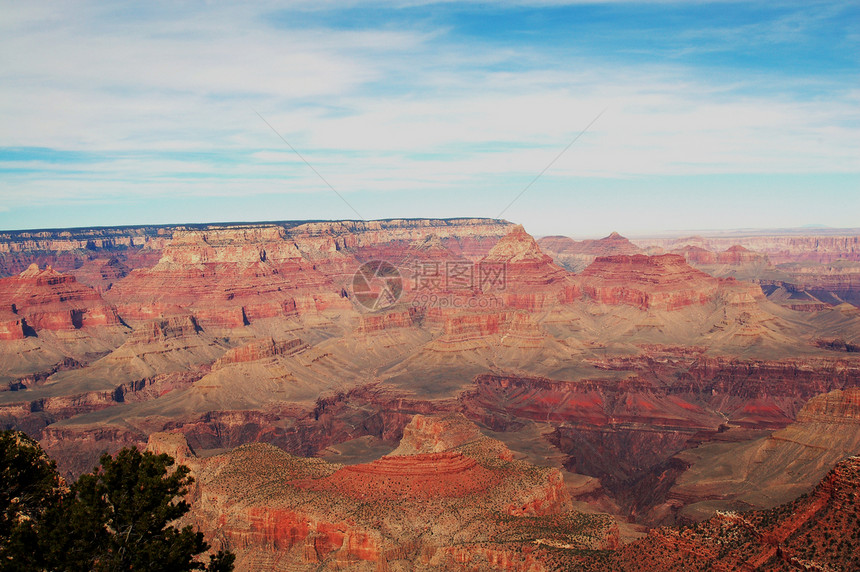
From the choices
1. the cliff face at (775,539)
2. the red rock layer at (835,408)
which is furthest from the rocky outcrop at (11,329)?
the cliff face at (775,539)

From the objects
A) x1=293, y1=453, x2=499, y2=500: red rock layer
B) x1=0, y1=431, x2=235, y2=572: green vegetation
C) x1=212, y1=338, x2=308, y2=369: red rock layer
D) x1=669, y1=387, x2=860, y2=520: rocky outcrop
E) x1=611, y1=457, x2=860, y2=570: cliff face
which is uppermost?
x1=0, y1=431, x2=235, y2=572: green vegetation

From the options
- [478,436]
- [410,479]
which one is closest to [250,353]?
[478,436]

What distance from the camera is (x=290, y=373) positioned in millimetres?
169250

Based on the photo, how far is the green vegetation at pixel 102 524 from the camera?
3177cm

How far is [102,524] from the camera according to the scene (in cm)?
3325

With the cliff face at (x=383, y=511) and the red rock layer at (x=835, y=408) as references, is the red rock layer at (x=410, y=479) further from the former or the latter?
the red rock layer at (x=835, y=408)

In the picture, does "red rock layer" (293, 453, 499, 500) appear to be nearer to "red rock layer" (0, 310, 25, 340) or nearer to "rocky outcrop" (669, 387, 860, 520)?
"rocky outcrop" (669, 387, 860, 520)

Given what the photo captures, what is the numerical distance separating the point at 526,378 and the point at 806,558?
425 ft

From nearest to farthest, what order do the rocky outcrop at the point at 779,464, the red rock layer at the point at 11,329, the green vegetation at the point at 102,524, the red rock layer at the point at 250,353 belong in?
the green vegetation at the point at 102,524 → the rocky outcrop at the point at 779,464 → the red rock layer at the point at 250,353 → the red rock layer at the point at 11,329

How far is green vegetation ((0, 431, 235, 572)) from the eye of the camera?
31766 mm

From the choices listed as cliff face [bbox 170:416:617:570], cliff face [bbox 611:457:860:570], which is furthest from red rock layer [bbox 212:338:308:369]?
cliff face [bbox 611:457:860:570]

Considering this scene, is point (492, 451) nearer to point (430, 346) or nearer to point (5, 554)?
point (5, 554)

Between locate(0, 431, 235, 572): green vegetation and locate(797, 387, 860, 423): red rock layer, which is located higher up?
locate(0, 431, 235, 572): green vegetation

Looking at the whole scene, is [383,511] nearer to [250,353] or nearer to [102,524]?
[102,524]
